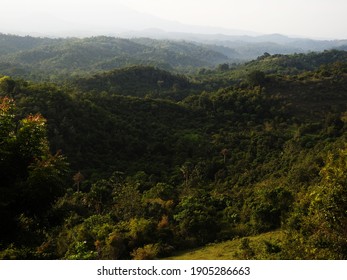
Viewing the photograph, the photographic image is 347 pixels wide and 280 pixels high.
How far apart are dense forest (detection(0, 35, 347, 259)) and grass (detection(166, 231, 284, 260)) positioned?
189 mm

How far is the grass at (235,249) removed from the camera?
13297 millimetres

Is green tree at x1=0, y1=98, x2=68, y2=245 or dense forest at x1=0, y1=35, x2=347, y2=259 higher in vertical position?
green tree at x1=0, y1=98, x2=68, y2=245

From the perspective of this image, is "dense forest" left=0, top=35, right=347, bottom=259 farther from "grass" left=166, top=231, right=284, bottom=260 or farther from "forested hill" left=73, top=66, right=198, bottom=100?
"forested hill" left=73, top=66, right=198, bottom=100

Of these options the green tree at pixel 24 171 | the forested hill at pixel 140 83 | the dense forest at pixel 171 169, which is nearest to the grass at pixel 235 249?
the dense forest at pixel 171 169

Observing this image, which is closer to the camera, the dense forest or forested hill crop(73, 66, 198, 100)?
the dense forest

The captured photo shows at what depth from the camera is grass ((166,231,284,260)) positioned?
43.6 feet

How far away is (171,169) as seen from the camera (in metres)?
38.6

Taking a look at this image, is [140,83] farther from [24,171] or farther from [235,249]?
[24,171]

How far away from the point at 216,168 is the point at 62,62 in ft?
402

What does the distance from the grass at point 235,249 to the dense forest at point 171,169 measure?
0.19m

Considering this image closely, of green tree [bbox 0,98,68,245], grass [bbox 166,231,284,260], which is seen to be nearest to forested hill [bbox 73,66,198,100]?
grass [bbox 166,231,284,260]

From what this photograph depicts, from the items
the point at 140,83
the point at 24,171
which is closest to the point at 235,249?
the point at 24,171

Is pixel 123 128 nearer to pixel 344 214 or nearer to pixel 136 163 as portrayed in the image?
pixel 136 163

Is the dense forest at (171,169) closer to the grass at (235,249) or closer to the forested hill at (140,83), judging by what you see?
the grass at (235,249)
